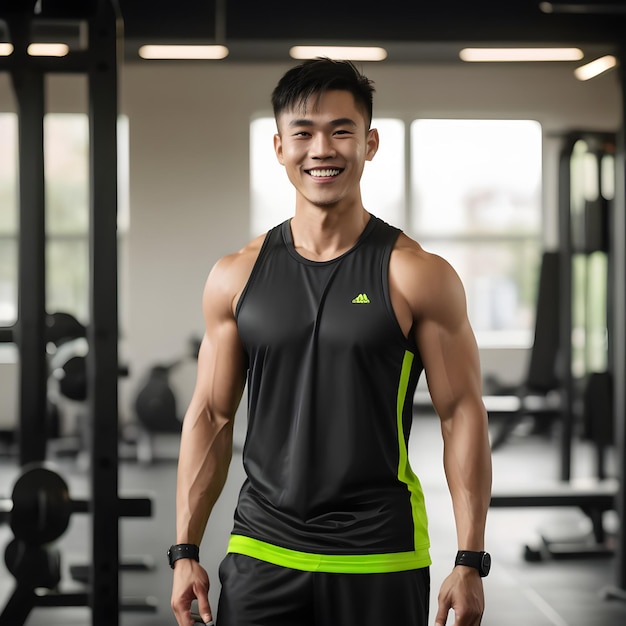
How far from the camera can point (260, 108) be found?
6.59 m

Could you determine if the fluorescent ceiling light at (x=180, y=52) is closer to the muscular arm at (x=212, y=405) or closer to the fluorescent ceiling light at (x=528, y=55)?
the fluorescent ceiling light at (x=528, y=55)

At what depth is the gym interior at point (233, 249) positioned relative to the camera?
6.95 ft

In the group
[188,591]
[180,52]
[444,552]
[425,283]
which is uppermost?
[180,52]

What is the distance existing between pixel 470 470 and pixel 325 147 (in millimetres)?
491

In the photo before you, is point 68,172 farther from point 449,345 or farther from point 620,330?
point 449,345

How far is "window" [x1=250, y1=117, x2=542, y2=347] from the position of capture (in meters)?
7.02

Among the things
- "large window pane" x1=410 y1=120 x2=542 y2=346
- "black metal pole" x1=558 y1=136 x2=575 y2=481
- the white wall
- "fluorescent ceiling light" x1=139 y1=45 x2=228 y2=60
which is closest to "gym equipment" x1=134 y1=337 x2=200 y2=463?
the white wall

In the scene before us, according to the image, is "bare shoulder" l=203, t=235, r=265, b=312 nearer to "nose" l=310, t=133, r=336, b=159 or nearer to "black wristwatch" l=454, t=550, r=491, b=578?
"nose" l=310, t=133, r=336, b=159

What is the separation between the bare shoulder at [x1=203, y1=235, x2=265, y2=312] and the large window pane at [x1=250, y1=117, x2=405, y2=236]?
17.6 feet

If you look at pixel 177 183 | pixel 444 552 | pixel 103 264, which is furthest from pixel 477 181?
pixel 103 264

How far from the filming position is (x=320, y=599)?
114cm

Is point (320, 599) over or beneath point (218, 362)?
beneath

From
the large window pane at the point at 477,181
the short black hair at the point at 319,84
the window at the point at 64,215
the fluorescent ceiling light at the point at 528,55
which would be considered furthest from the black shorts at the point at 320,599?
the large window pane at the point at 477,181

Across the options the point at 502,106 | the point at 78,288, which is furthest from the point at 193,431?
the point at 502,106
